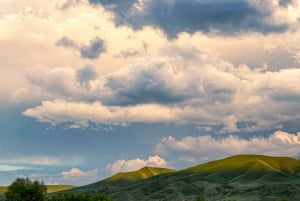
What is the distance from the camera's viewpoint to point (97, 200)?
15512 cm

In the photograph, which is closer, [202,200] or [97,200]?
[97,200]

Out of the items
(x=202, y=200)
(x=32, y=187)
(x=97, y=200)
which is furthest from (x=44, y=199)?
(x=202, y=200)

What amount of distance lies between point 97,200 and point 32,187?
19.6 metres

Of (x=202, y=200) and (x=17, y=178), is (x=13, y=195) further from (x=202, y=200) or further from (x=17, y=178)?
(x=202, y=200)

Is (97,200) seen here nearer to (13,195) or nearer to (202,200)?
(13,195)

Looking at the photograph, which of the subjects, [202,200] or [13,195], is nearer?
[13,195]

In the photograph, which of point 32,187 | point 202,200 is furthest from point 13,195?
point 202,200

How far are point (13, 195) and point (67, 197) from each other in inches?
615

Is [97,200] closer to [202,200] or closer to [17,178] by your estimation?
[17,178]

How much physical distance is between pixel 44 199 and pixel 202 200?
5019 centimetres

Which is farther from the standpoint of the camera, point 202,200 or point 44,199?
point 202,200

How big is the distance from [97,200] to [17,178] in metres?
25.2

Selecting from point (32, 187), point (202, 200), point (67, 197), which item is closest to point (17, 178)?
A: point (32, 187)

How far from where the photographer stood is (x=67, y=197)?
155875 millimetres
